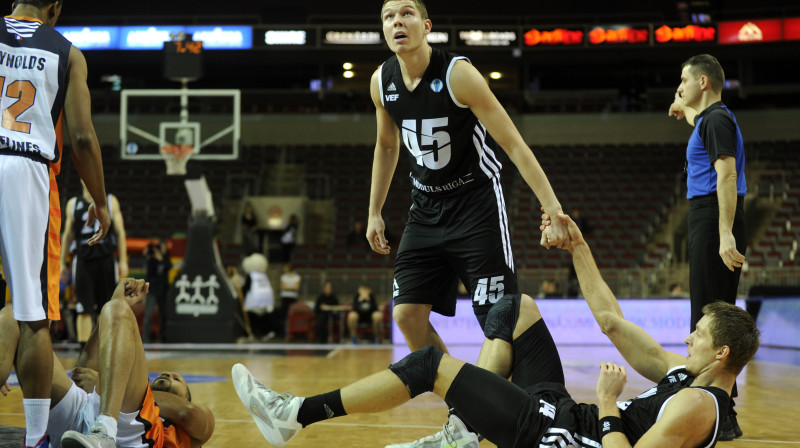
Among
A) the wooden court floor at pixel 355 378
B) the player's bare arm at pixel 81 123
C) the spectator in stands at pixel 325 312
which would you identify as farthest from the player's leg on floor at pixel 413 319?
the spectator in stands at pixel 325 312

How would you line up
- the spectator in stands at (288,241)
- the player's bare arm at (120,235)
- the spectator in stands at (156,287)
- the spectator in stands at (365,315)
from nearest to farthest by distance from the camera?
the player's bare arm at (120,235) → the spectator in stands at (156,287) → the spectator in stands at (365,315) → the spectator in stands at (288,241)

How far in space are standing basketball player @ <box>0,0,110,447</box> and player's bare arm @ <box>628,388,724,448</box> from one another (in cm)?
221

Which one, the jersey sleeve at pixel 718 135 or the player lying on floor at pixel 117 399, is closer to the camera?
the player lying on floor at pixel 117 399

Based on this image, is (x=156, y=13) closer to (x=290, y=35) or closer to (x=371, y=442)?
(x=290, y=35)

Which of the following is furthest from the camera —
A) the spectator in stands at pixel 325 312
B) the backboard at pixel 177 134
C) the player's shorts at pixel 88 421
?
the spectator in stands at pixel 325 312

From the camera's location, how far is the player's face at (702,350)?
3137mm

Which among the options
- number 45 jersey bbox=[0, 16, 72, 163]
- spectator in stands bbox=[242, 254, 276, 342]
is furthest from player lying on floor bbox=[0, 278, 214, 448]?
spectator in stands bbox=[242, 254, 276, 342]

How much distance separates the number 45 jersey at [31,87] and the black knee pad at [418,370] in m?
1.69

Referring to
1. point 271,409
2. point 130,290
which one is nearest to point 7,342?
point 130,290

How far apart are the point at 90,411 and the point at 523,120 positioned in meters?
21.3

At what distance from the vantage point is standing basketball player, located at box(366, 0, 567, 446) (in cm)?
382

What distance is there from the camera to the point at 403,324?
13.1 ft

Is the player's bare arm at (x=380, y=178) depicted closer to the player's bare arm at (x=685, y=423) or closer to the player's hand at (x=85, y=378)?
the player's hand at (x=85, y=378)

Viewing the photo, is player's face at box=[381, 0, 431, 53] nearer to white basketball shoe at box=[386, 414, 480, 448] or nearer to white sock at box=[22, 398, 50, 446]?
white basketball shoe at box=[386, 414, 480, 448]
